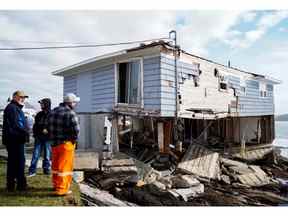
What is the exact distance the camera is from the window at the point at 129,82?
37.8ft

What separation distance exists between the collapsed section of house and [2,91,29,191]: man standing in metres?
3.28

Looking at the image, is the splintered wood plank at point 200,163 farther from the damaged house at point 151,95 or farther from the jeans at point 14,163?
the jeans at point 14,163

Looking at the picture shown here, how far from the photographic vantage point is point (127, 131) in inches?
548

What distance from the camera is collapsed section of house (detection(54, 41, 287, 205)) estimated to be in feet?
34.6

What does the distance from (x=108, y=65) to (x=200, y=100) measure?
4.02 metres

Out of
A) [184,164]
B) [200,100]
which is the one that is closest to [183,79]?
[200,100]

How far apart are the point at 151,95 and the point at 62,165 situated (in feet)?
20.1

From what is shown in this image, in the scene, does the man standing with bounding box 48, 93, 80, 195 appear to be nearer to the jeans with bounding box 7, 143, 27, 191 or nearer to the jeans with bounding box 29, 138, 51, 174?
the jeans with bounding box 7, 143, 27, 191

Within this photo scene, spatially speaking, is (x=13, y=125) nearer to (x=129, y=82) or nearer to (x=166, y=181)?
(x=166, y=181)

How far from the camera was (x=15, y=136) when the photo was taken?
214 inches

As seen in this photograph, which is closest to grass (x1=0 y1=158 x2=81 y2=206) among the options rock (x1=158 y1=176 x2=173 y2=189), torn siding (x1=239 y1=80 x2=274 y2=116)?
rock (x1=158 y1=176 x2=173 y2=189)
